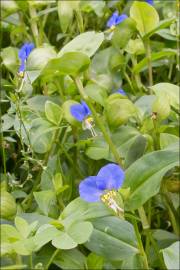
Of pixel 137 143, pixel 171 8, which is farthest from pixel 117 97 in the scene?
pixel 171 8

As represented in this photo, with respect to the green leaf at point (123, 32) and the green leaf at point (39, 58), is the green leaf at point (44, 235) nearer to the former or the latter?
the green leaf at point (39, 58)

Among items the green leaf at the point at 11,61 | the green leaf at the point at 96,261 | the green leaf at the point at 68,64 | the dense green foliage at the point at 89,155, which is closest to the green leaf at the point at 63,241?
the dense green foliage at the point at 89,155

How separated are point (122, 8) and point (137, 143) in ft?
2.53

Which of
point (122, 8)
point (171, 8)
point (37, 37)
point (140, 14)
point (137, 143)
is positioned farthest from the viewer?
point (122, 8)

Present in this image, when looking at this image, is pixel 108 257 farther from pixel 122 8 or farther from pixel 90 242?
pixel 122 8

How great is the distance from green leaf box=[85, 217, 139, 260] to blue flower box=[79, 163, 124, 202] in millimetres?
52

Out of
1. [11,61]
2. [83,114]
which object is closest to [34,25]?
[11,61]

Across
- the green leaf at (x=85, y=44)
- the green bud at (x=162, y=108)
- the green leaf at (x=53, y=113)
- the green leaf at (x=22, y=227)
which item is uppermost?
the green leaf at (x=85, y=44)

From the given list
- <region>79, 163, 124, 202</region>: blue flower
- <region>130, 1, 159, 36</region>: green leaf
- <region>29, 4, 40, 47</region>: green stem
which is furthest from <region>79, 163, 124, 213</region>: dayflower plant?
<region>29, 4, 40, 47</region>: green stem

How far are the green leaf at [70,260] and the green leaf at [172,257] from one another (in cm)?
13

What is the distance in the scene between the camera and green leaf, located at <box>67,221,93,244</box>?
708 mm

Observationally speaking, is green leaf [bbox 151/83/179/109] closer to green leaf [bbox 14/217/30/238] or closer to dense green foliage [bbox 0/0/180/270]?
dense green foliage [bbox 0/0/180/270]

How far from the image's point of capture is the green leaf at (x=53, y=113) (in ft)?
3.27

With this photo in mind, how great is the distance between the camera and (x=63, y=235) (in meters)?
0.73
